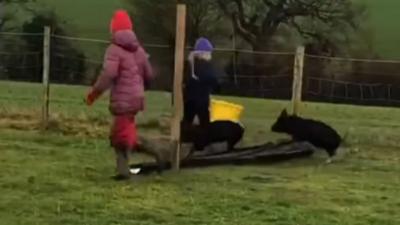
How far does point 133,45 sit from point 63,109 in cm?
699

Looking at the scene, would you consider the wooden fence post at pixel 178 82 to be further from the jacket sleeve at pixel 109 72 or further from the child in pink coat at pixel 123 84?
the jacket sleeve at pixel 109 72

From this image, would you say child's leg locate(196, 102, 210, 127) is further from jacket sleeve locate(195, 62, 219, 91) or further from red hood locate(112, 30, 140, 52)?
red hood locate(112, 30, 140, 52)

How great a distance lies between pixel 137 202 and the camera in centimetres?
830

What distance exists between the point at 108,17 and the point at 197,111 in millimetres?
27497

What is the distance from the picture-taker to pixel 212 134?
11281 mm

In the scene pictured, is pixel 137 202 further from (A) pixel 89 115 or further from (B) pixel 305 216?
(A) pixel 89 115

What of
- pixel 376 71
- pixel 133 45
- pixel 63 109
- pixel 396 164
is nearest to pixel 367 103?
pixel 376 71

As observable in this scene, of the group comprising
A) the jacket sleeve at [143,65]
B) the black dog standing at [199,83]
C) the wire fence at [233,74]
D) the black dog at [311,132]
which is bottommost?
the wire fence at [233,74]

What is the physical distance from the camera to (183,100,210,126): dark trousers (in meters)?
11.4

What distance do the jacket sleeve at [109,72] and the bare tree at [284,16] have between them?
31.8 metres

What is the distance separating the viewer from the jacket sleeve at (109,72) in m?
9.24

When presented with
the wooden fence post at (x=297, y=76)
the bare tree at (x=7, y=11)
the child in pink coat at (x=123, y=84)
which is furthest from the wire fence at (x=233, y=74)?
the bare tree at (x=7, y=11)

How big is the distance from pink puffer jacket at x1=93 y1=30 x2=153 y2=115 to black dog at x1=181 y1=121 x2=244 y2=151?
1709mm

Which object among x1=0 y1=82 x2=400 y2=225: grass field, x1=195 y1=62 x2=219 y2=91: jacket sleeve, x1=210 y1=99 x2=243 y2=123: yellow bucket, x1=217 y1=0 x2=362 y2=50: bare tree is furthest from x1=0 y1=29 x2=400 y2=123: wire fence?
x1=217 y1=0 x2=362 y2=50: bare tree
